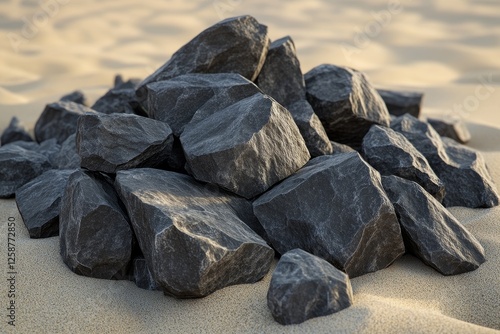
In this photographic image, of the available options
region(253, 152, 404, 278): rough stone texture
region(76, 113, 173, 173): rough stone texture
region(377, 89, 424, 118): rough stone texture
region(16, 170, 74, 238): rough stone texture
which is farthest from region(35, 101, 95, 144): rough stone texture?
region(377, 89, 424, 118): rough stone texture

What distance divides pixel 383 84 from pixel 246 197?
33.0ft

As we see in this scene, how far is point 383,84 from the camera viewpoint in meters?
12.3

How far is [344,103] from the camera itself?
3.62 metres

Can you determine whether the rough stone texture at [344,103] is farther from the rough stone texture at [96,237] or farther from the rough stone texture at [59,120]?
the rough stone texture at [59,120]

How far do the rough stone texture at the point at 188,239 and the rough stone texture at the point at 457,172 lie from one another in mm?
1595

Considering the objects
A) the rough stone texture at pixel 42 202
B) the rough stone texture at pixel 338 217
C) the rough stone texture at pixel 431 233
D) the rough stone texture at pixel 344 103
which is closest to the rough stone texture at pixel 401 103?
the rough stone texture at pixel 344 103

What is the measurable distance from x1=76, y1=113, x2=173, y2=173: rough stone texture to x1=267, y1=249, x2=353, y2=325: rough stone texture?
1070 millimetres

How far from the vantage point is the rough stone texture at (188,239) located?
92.8 inches

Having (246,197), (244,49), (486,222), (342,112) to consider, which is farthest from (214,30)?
(486,222)

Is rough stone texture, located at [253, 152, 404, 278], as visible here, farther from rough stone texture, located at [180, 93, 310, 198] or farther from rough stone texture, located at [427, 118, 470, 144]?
rough stone texture, located at [427, 118, 470, 144]

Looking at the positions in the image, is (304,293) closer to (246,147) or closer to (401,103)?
(246,147)

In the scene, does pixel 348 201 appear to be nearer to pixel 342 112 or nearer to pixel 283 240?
pixel 283 240

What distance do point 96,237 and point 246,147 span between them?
876 mm

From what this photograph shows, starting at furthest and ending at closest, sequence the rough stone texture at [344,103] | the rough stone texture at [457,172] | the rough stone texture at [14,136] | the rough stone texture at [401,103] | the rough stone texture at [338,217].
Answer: the rough stone texture at [401,103] → the rough stone texture at [14,136] → the rough stone texture at [344,103] → the rough stone texture at [457,172] → the rough stone texture at [338,217]
